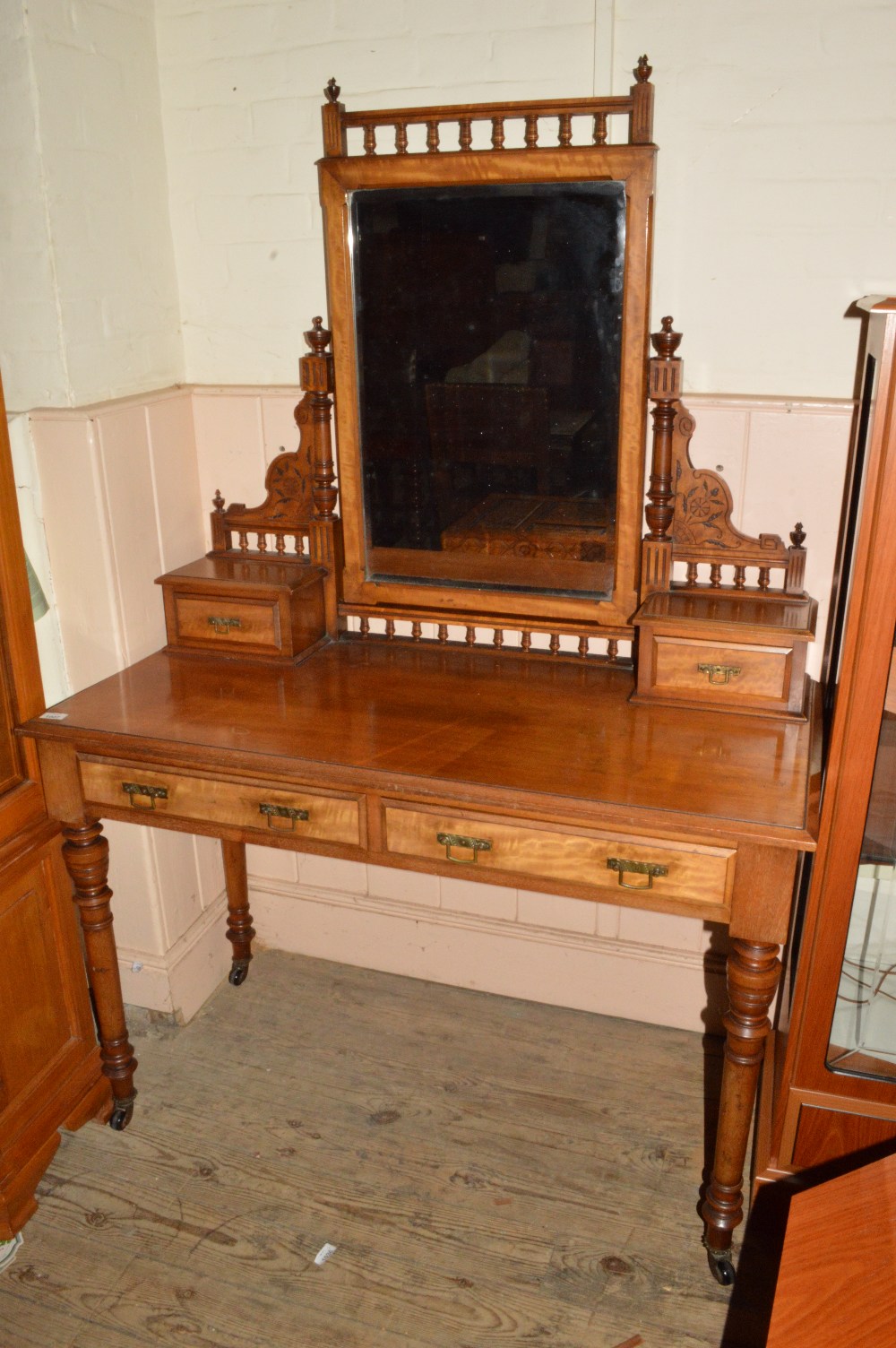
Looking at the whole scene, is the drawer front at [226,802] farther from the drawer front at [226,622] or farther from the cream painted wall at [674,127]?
the cream painted wall at [674,127]

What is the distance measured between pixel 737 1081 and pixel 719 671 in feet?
2.45

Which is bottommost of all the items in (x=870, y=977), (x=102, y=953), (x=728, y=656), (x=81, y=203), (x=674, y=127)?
(x=102, y=953)

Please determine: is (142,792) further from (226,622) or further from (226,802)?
(226,622)

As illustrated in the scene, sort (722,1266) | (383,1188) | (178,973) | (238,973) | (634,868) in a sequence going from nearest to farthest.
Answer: (634,868) → (722,1266) → (383,1188) → (178,973) → (238,973)

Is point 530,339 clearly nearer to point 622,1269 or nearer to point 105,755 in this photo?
point 105,755

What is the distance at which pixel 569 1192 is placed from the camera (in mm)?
2191

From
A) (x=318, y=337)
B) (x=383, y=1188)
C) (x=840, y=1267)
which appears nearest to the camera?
(x=840, y=1267)

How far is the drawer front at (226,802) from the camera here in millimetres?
1961

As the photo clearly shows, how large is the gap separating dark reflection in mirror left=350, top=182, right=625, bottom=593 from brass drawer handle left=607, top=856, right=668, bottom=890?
705mm

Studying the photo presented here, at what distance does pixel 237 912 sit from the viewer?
2.86m

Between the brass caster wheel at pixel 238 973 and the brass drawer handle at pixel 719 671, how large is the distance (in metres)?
1.51

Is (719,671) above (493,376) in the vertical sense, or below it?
below

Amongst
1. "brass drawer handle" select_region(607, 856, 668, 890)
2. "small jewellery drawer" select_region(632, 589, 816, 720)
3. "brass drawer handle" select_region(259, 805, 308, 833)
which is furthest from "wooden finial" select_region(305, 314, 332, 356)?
"brass drawer handle" select_region(607, 856, 668, 890)

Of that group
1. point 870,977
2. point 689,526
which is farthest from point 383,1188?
point 689,526
